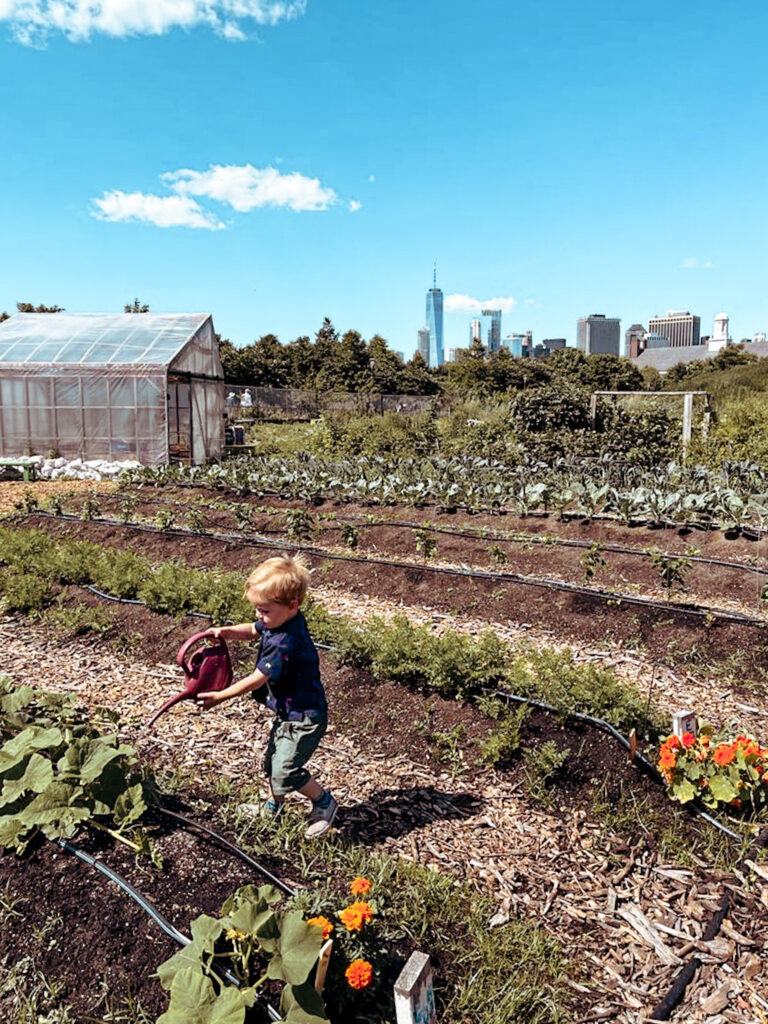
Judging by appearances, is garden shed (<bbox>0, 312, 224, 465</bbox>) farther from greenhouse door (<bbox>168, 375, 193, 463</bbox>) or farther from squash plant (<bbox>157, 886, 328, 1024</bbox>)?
squash plant (<bbox>157, 886, 328, 1024</bbox>)

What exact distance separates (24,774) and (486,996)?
182cm

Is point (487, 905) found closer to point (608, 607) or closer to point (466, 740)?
point (466, 740)

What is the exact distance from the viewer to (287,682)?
2.96 m

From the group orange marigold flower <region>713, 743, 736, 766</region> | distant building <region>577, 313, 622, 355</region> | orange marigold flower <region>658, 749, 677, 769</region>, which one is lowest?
orange marigold flower <region>658, 749, 677, 769</region>

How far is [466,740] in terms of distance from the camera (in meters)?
3.81

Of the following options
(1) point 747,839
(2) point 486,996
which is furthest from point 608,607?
(2) point 486,996

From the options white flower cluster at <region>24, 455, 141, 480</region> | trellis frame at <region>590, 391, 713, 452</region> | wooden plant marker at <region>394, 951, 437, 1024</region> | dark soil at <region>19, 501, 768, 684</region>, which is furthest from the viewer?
white flower cluster at <region>24, 455, 141, 480</region>

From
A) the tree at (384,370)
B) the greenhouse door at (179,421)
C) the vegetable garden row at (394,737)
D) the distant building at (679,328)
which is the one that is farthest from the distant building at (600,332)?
the vegetable garden row at (394,737)

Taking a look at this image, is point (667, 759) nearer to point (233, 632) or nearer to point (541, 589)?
point (233, 632)

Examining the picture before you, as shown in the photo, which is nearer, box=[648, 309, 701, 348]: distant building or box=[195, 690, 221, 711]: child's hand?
box=[195, 690, 221, 711]: child's hand

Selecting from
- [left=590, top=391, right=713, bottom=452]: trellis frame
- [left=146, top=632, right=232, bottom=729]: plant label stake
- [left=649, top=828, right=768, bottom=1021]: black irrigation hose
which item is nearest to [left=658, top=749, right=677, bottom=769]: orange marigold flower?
[left=649, top=828, right=768, bottom=1021]: black irrigation hose

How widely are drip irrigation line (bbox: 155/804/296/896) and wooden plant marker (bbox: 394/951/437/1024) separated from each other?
718 mm

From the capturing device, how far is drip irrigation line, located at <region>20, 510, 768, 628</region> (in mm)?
5519

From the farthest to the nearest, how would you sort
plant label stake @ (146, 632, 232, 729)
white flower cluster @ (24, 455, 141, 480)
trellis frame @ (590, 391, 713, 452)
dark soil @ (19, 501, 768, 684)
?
white flower cluster @ (24, 455, 141, 480) → trellis frame @ (590, 391, 713, 452) → dark soil @ (19, 501, 768, 684) → plant label stake @ (146, 632, 232, 729)
